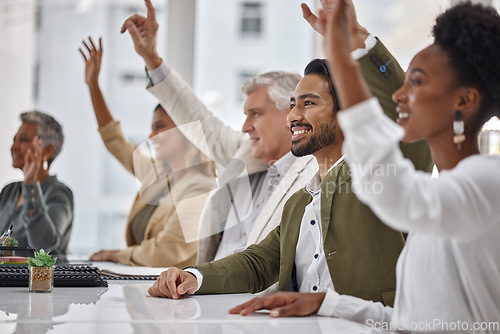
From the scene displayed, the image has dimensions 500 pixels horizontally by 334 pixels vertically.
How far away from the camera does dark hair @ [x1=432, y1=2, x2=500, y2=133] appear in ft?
4.06

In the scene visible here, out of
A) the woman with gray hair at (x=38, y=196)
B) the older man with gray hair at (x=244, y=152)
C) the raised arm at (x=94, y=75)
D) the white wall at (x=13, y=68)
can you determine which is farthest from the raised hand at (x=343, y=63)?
the white wall at (x=13, y=68)

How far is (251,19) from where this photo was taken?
575 cm

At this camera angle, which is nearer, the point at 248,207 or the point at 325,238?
the point at 325,238

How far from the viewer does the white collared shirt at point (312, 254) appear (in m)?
1.79

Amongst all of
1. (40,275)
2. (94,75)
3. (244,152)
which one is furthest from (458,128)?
(94,75)

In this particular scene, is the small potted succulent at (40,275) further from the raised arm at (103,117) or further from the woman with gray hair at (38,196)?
the raised arm at (103,117)

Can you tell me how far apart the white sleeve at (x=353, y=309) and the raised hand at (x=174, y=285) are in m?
0.41

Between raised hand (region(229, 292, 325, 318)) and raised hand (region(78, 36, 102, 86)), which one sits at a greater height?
raised hand (region(78, 36, 102, 86))

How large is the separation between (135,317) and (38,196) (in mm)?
1970

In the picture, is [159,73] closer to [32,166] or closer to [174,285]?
[32,166]

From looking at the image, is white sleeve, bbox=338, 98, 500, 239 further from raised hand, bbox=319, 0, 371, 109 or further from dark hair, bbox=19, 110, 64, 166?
dark hair, bbox=19, 110, 64, 166

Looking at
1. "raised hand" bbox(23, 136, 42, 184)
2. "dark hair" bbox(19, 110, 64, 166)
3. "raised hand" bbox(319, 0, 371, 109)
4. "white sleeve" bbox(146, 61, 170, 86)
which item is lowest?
"raised hand" bbox(23, 136, 42, 184)

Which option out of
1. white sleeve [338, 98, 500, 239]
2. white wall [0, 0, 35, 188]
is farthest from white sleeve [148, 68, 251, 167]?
white wall [0, 0, 35, 188]

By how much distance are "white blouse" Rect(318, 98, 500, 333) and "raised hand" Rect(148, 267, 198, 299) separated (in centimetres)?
59
